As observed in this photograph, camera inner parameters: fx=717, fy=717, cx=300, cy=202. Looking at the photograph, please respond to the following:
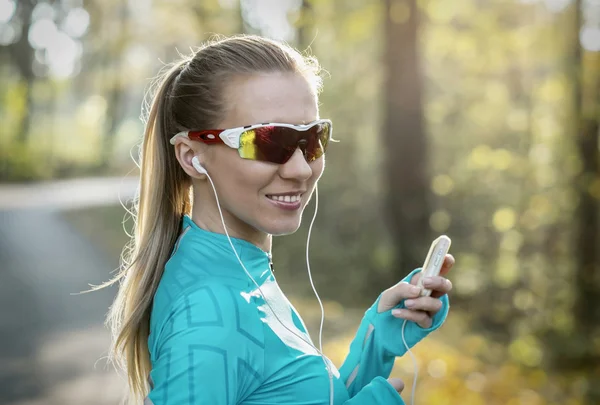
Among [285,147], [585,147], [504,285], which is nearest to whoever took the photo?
[285,147]

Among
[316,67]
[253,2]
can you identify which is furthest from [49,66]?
[316,67]

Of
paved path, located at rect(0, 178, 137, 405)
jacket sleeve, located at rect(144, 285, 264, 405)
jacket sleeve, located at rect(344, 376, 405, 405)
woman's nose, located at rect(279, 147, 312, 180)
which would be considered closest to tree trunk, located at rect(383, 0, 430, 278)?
paved path, located at rect(0, 178, 137, 405)

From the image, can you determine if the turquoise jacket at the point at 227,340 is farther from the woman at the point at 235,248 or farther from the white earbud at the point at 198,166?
the white earbud at the point at 198,166

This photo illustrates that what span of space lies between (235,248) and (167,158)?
43cm

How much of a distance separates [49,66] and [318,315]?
3608 cm

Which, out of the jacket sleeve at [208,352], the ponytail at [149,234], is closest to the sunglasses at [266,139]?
the ponytail at [149,234]

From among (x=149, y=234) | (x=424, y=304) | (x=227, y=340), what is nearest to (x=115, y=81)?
(x=149, y=234)

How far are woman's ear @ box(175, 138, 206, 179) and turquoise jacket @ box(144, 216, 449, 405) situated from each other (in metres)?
0.17

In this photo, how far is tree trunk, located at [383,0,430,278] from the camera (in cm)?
1095

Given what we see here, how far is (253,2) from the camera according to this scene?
661 inches

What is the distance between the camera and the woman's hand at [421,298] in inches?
85.9

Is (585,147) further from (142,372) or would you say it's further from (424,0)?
(142,372)

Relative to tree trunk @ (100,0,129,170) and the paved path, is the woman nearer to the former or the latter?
the paved path

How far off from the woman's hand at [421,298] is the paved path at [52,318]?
1319 millimetres
